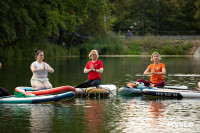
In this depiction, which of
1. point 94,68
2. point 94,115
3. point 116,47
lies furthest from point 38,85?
point 116,47

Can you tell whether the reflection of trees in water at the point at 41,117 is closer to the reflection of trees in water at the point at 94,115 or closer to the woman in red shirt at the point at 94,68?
the reflection of trees in water at the point at 94,115

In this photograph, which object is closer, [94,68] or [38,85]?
[38,85]

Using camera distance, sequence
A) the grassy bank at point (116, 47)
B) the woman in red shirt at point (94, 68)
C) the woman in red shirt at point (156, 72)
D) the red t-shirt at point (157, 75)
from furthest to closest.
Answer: the grassy bank at point (116, 47), the red t-shirt at point (157, 75), the woman in red shirt at point (156, 72), the woman in red shirt at point (94, 68)

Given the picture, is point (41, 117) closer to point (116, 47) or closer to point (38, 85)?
point (38, 85)

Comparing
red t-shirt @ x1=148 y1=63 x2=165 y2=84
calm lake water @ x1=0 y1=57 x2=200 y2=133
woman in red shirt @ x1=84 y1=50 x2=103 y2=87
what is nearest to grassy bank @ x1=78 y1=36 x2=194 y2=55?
red t-shirt @ x1=148 y1=63 x2=165 y2=84

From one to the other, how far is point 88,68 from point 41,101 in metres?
2.74

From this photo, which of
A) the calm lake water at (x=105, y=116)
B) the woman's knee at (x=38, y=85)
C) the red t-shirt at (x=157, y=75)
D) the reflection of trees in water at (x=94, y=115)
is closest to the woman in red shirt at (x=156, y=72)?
the red t-shirt at (x=157, y=75)

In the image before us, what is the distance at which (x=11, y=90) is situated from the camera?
61.9ft

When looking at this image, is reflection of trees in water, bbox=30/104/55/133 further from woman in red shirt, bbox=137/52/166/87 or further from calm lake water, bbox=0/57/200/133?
woman in red shirt, bbox=137/52/166/87

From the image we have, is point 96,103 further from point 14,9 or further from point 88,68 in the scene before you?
point 14,9

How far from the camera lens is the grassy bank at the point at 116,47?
5084 cm

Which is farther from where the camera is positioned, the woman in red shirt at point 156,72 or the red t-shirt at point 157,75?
the red t-shirt at point 157,75

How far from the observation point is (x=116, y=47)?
6425cm

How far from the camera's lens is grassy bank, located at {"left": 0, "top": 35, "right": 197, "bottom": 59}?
5084cm
